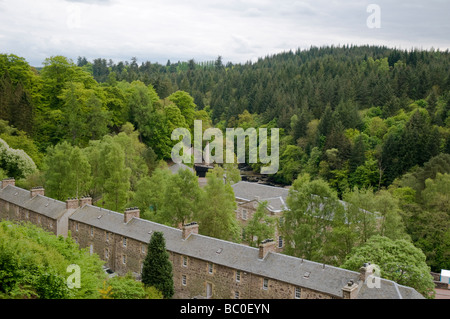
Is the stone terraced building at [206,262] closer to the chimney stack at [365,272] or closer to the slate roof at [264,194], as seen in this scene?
the chimney stack at [365,272]

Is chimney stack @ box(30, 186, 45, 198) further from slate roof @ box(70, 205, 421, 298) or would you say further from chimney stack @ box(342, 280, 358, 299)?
chimney stack @ box(342, 280, 358, 299)

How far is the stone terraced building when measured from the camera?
1123 inches

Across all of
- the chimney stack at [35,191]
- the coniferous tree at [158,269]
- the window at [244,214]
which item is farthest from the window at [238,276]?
the chimney stack at [35,191]

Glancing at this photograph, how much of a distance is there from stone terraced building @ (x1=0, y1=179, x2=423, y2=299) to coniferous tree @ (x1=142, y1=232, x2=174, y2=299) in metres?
3.57

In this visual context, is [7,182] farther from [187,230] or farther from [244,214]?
[244,214]

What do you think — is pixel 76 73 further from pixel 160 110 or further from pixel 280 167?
pixel 280 167

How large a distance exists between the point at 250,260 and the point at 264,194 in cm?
2548

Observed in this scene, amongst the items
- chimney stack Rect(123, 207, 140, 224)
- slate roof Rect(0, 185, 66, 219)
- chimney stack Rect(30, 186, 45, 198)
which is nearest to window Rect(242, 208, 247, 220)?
chimney stack Rect(123, 207, 140, 224)

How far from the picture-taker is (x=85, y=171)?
49188mm

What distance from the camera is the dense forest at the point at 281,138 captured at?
4700 centimetres

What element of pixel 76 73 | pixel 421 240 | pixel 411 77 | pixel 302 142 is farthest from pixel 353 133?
pixel 76 73

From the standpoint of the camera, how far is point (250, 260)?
32.5 m

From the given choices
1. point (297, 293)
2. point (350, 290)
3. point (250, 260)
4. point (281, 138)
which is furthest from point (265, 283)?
point (281, 138)

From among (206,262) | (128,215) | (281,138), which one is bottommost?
(206,262)
